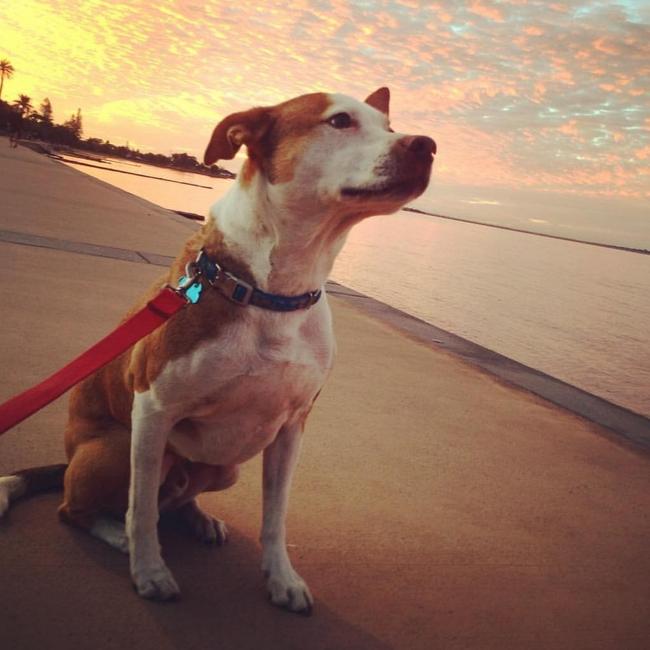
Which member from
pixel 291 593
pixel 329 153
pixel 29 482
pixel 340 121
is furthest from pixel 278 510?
pixel 340 121

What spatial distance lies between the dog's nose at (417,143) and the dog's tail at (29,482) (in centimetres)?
177

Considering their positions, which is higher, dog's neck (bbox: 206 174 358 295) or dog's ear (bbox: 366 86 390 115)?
dog's ear (bbox: 366 86 390 115)

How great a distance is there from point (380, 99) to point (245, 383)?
134 cm

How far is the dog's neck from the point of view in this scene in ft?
6.86

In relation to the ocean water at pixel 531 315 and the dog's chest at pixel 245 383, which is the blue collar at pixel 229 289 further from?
the ocean water at pixel 531 315

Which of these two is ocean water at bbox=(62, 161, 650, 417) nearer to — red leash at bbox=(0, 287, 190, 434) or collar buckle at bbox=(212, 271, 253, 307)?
collar buckle at bbox=(212, 271, 253, 307)

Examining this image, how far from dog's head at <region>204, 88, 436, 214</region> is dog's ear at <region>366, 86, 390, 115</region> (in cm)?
41

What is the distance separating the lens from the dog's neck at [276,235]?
2090 mm

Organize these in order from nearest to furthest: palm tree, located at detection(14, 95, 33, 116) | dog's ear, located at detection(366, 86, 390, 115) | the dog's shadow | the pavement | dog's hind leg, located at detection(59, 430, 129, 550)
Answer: the dog's shadow < the pavement < dog's hind leg, located at detection(59, 430, 129, 550) < dog's ear, located at detection(366, 86, 390, 115) < palm tree, located at detection(14, 95, 33, 116)

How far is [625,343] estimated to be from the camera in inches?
405

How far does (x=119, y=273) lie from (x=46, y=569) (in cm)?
488

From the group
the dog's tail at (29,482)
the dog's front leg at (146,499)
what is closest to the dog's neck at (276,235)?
the dog's front leg at (146,499)

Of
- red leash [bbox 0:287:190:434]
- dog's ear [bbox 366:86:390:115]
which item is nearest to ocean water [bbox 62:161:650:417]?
dog's ear [bbox 366:86:390:115]

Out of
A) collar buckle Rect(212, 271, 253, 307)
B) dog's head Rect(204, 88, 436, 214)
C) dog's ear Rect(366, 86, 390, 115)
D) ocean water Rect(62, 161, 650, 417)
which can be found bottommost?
ocean water Rect(62, 161, 650, 417)
